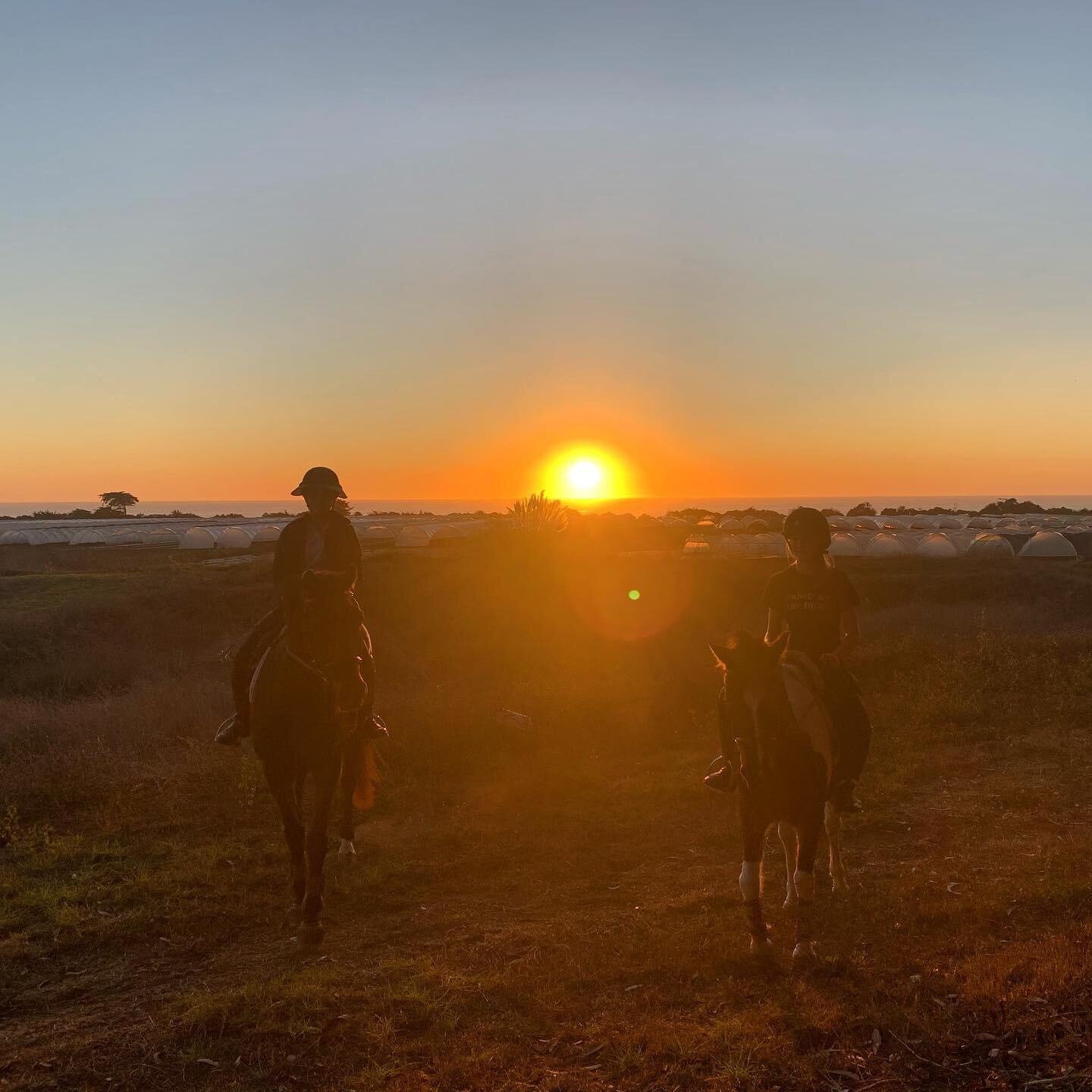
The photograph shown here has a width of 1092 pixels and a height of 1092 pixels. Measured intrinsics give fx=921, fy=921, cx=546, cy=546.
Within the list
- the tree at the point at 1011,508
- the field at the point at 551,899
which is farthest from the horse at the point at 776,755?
the tree at the point at 1011,508

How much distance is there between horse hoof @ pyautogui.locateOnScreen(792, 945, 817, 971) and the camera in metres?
6.19

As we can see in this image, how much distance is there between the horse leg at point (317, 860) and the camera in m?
7.01

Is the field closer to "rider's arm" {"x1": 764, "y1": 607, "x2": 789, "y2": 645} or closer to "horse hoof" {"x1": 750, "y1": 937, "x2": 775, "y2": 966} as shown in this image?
"horse hoof" {"x1": 750, "y1": 937, "x2": 775, "y2": 966}

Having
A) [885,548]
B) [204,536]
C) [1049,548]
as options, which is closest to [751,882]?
[885,548]

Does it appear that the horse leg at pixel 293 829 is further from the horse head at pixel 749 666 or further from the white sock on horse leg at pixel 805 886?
the white sock on horse leg at pixel 805 886

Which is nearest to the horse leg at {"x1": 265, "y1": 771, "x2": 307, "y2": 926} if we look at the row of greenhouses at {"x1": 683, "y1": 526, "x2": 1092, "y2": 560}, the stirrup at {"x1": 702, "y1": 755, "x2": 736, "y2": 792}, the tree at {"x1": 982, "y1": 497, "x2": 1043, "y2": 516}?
the stirrup at {"x1": 702, "y1": 755, "x2": 736, "y2": 792}

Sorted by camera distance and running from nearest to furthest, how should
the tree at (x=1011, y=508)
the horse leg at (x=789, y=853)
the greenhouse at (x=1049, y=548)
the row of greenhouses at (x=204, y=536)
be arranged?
the horse leg at (x=789, y=853) → the greenhouse at (x=1049, y=548) → the row of greenhouses at (x=204, y=536) → the tree at (x=1011, y=508)

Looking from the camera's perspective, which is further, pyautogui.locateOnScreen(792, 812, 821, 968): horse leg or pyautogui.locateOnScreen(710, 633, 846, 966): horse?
pyautogui.locateOnScreen(792, 812, 821, 968): horse leg

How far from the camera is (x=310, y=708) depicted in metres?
7.23

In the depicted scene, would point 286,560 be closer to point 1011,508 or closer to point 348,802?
point 348,802

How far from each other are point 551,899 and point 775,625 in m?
3.12

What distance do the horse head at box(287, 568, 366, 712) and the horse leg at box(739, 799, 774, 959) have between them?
3.09 m

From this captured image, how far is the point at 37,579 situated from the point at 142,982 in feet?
107

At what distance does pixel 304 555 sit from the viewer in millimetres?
7500
